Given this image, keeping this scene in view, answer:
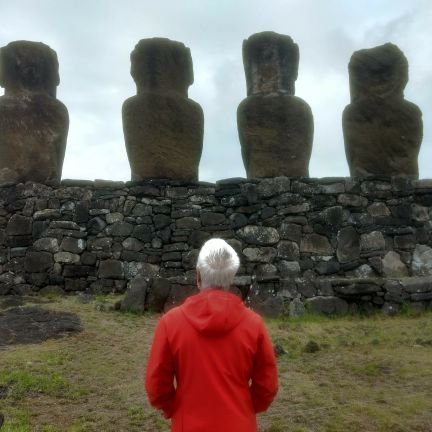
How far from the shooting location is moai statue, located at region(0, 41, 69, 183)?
11273mm

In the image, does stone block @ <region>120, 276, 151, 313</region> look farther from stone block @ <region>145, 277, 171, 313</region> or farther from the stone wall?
the stone wall

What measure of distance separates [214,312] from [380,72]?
889cm

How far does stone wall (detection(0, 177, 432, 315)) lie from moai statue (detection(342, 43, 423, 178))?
0.33m

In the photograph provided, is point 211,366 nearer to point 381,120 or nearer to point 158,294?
point 158,294

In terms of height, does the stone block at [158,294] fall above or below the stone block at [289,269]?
below

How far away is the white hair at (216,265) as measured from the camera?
3480 millimetres

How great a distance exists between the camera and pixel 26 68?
11594 mm

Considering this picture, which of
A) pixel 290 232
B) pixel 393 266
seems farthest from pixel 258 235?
pixel 393 266

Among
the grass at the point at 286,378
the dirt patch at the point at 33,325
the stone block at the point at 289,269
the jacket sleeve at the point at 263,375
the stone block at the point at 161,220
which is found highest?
the stone block at the point at 161,220

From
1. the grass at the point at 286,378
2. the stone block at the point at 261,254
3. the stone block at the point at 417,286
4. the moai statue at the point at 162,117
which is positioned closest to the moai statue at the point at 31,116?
the moai statue at the point at 162,117

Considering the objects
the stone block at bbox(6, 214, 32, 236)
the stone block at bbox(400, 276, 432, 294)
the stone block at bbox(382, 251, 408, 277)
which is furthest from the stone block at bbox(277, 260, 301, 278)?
the stone block at bbox(6, 214, 32, 236)

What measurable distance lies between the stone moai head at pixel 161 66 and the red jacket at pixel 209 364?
840 centimetres

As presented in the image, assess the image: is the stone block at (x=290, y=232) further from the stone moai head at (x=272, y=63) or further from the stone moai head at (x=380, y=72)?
the stone moai head at (x=380, y=72)

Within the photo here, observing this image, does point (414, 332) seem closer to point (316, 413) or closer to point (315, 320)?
point (315, 320)
